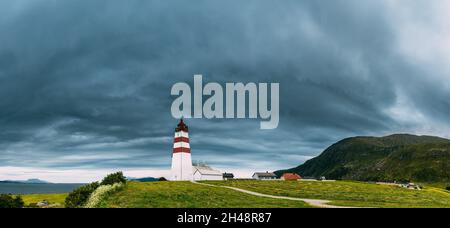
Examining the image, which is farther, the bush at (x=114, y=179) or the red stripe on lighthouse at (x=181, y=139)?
the red stripe on lighthouse at (x=181, y=139)

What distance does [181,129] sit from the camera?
318ft

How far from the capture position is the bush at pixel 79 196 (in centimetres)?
5358

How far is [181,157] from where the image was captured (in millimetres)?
96188

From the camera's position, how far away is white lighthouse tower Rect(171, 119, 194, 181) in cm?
9600

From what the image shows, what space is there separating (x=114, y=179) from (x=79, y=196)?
1045 centimetres

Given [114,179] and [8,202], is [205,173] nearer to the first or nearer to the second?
[114,179]

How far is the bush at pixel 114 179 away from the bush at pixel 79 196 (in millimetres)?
4443

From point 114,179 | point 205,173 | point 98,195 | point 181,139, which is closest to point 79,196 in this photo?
point 98,195

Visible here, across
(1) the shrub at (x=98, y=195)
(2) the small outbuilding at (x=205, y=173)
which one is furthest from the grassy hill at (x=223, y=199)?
(2) the small outbuilding at (x=205, y=173)

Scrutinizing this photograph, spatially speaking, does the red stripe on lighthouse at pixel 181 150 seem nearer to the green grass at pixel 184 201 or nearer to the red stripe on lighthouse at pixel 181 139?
the red stripe on lighthouse at pixel 181 139

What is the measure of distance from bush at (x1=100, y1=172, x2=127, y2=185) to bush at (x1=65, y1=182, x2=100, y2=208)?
444 cm
